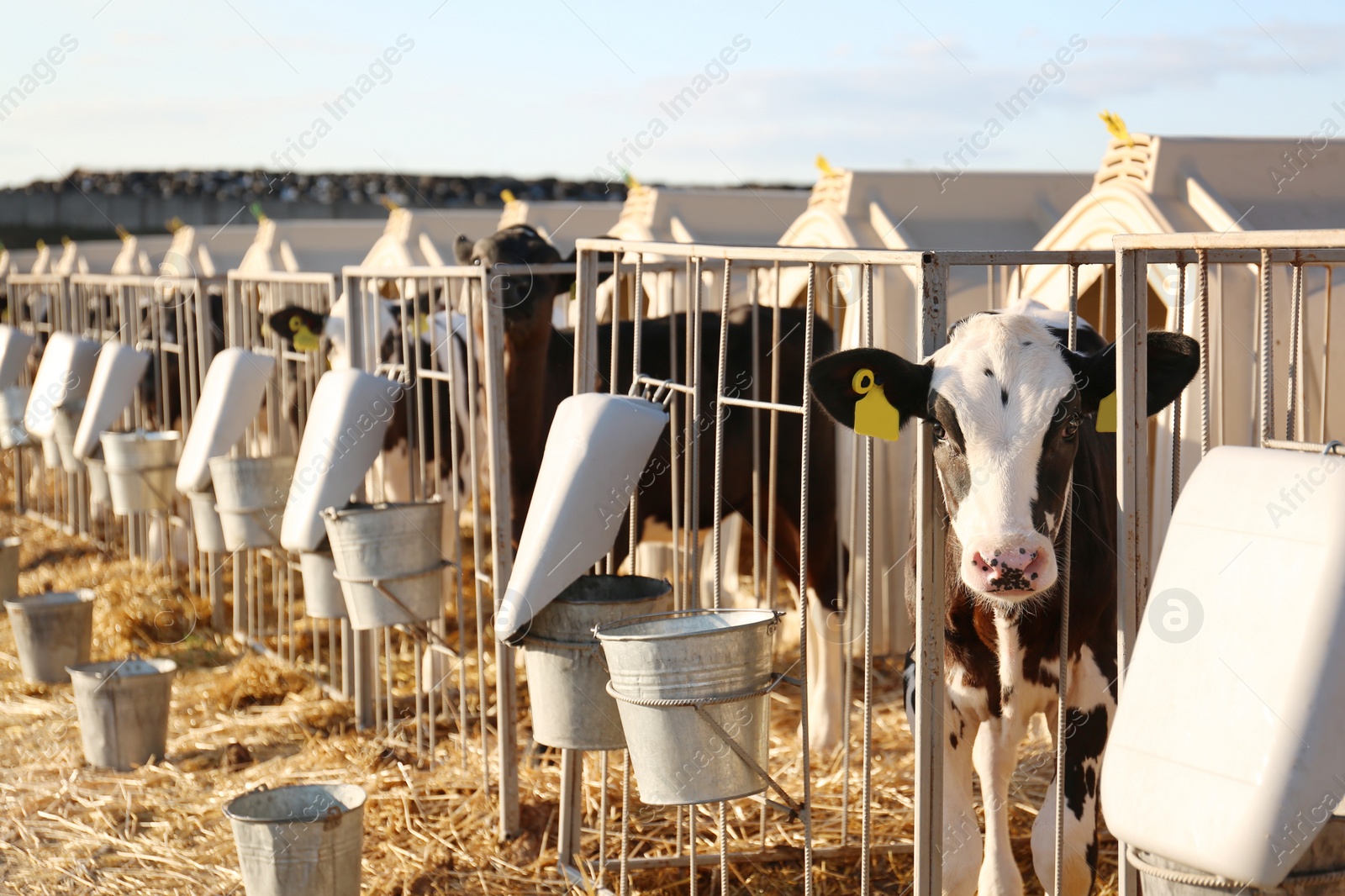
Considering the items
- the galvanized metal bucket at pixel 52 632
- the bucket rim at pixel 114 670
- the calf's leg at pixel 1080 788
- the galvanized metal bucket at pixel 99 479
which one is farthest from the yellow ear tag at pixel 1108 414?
the galvanized metal bucket at pixel 99 479

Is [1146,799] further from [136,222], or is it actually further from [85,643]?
[136,222]

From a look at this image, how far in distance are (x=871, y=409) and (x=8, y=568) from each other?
22.3 feet

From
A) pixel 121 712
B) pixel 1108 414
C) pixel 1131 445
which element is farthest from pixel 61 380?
pixel 1131 445

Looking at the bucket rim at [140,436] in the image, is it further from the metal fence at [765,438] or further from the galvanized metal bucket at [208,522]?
the galvanized metal bucket at [208,522]

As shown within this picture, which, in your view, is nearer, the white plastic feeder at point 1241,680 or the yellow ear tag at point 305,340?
the white plastic feeder at point 1241,680

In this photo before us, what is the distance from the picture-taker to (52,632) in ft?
22.5

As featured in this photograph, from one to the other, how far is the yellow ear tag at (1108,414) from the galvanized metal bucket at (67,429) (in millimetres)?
7712

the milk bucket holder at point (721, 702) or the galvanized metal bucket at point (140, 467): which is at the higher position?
the galvanized metal bucket at point (140, 467)

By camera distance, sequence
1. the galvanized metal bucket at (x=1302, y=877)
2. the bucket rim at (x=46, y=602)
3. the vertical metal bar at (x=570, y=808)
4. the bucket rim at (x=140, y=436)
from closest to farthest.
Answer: the galvanized metal bucket at (x=1302, y=877)
the vertical metal bar at (x=570, y=808)
the bucket rim at (x=46, y=602)
the bucket rim at (x=140, y=436)

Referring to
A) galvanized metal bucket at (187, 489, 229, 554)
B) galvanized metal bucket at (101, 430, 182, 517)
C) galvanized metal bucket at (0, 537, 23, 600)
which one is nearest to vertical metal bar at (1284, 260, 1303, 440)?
galvanized metal bucket at (187, 489, 229, 554)

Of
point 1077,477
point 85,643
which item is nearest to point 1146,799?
point 1077,477

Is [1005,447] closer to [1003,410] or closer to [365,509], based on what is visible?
[1003,410]

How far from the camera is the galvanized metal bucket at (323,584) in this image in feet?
16.6

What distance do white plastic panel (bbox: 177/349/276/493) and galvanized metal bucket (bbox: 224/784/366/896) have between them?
2.61 m
